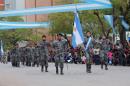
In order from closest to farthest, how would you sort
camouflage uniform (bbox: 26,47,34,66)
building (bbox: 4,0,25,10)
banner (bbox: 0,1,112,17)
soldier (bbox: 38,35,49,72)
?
soldier (bbox: 38,35,49,72) → banner (bbox: 0,1,112,17) → camouflage uniform (bbox: 26,47,34,66) → building (bbox: 4,0,25,10)

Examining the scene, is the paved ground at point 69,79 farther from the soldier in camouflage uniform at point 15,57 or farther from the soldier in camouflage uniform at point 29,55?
the soldier in camouflage uniform at point 15,57

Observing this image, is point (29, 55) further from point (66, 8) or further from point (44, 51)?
point (44, 51)

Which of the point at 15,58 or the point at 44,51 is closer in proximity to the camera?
the point at 44,51

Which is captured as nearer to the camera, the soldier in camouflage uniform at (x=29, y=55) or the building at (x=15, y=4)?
the soldier in camouflage uniform at (x=29, y=55)

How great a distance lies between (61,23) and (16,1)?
3825 cm

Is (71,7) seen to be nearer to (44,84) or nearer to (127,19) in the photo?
(127,19)

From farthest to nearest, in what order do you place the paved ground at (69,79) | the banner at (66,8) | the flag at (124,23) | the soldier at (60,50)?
the flag at (124,23)
the banner at (66,8)
the soldier at (60,50)
the paved ground at (69,79)

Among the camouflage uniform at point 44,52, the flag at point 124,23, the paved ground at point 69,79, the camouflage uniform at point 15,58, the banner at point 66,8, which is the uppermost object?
the banner at point 66,8

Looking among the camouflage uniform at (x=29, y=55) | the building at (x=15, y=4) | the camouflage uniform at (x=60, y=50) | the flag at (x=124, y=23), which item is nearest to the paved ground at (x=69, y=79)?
the camouflage uniform at (x=60, y=50)

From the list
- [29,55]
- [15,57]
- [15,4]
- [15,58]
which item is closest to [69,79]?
[29,55]

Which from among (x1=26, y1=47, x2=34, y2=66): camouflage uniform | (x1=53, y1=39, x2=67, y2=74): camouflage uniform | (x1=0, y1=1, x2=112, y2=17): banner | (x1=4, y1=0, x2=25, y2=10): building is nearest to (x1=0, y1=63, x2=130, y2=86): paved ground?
(x1=53, y1=39, x2=67, y2=74): camouflage uniform

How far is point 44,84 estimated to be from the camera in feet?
49.3

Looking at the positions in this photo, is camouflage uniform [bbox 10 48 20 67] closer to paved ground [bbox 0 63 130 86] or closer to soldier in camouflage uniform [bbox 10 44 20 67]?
soldier in camouflage uniform [bbox 10 44 20 67]

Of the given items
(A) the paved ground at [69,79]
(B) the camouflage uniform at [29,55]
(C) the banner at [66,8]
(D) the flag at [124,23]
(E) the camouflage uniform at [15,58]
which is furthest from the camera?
(D) the flag at [124,23]
